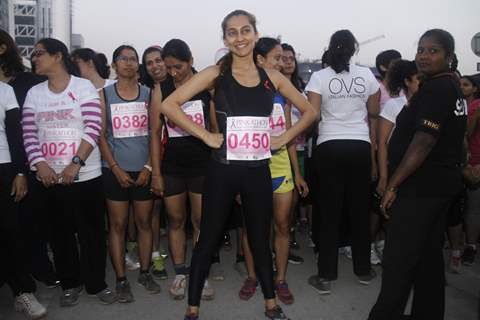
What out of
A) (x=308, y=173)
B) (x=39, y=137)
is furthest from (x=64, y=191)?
(x=308, y=173)

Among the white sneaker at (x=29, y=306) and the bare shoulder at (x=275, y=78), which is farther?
the white sneaker at (x=29, y=306)

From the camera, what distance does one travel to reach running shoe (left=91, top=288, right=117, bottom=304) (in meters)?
3.61

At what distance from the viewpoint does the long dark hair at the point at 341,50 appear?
391 centimetres

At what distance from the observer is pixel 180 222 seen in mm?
3828

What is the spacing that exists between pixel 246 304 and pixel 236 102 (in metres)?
1.75

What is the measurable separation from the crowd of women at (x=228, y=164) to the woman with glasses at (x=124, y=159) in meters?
0.01

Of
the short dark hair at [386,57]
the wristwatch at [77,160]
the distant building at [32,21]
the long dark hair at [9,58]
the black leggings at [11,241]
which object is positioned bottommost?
the black leggings at [11,241]

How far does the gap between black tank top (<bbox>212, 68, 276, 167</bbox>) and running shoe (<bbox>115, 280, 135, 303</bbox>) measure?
1523 millimetres

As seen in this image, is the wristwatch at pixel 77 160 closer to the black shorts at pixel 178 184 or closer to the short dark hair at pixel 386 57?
the black shorts at pixel 178 184

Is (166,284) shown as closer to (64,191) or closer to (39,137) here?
(64,191)

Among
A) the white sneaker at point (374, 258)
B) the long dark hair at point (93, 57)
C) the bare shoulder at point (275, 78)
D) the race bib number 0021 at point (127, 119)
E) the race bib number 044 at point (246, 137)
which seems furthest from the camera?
the long dark hair at point (93, 57)

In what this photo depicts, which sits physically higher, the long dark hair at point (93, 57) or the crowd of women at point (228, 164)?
the long dark hair at point (93, 57)

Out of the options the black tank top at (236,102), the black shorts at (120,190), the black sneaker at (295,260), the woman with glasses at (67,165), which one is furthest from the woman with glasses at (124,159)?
the black sneaker at (295,260)

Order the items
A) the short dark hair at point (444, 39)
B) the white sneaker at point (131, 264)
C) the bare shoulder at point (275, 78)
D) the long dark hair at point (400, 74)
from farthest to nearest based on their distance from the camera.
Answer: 1. the white sneaker at point (131, 264)
2. the long dark hair at point (400, 74)
3. the bare shoulder at point (275, 78)
4. the short dark hair at point (444, 39)
